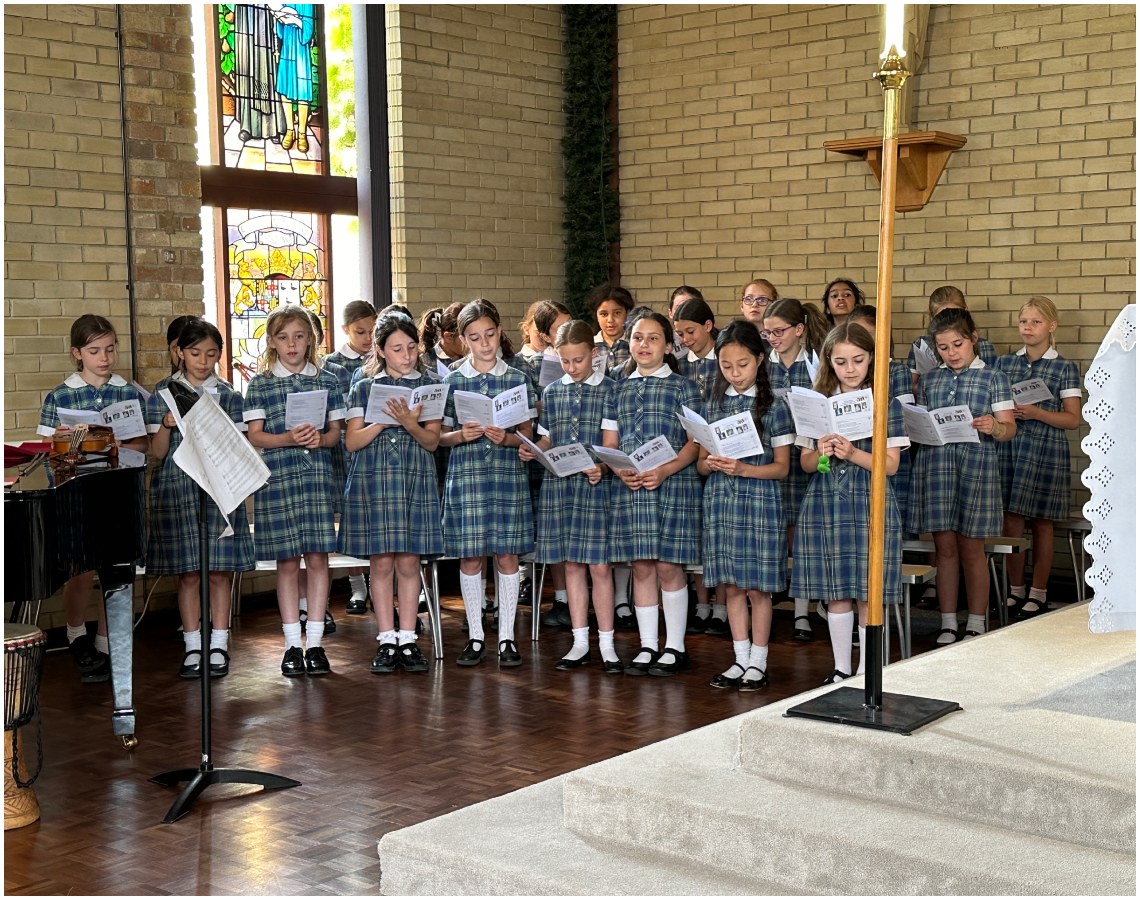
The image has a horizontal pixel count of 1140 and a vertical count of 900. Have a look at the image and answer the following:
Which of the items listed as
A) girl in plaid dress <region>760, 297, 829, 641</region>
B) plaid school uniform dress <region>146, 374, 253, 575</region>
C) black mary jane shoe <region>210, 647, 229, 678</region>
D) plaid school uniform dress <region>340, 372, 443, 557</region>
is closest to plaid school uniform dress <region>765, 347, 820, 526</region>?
girl in plaid dress <region>760, 297, 829, 641</region>

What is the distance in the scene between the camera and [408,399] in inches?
218

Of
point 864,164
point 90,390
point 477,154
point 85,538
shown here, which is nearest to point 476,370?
point 90,390

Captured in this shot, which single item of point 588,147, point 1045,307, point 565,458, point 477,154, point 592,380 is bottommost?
point 565,458

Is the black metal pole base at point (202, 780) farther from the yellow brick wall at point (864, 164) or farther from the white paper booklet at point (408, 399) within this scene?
the yellow brick wall at point (864, 164)

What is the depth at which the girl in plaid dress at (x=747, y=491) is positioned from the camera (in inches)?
202

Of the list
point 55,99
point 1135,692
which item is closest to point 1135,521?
point 1135,692

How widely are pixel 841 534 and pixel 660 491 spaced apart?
78cm

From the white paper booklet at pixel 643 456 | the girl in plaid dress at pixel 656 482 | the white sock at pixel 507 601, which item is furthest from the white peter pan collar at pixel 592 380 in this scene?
the white sock at pixel 507 601

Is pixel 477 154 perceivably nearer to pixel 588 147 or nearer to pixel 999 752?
pixel 588 147

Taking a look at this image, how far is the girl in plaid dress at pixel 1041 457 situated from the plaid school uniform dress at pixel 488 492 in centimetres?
251

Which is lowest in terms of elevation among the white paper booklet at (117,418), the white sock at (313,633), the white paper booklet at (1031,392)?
the white sock at (313,633)

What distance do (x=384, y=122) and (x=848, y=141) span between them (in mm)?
2662

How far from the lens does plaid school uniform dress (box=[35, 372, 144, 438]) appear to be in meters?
5.53

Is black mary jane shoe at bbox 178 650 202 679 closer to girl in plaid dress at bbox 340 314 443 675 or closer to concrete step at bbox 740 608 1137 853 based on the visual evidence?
girl in plaid dress at bbox 340 314 443 675
